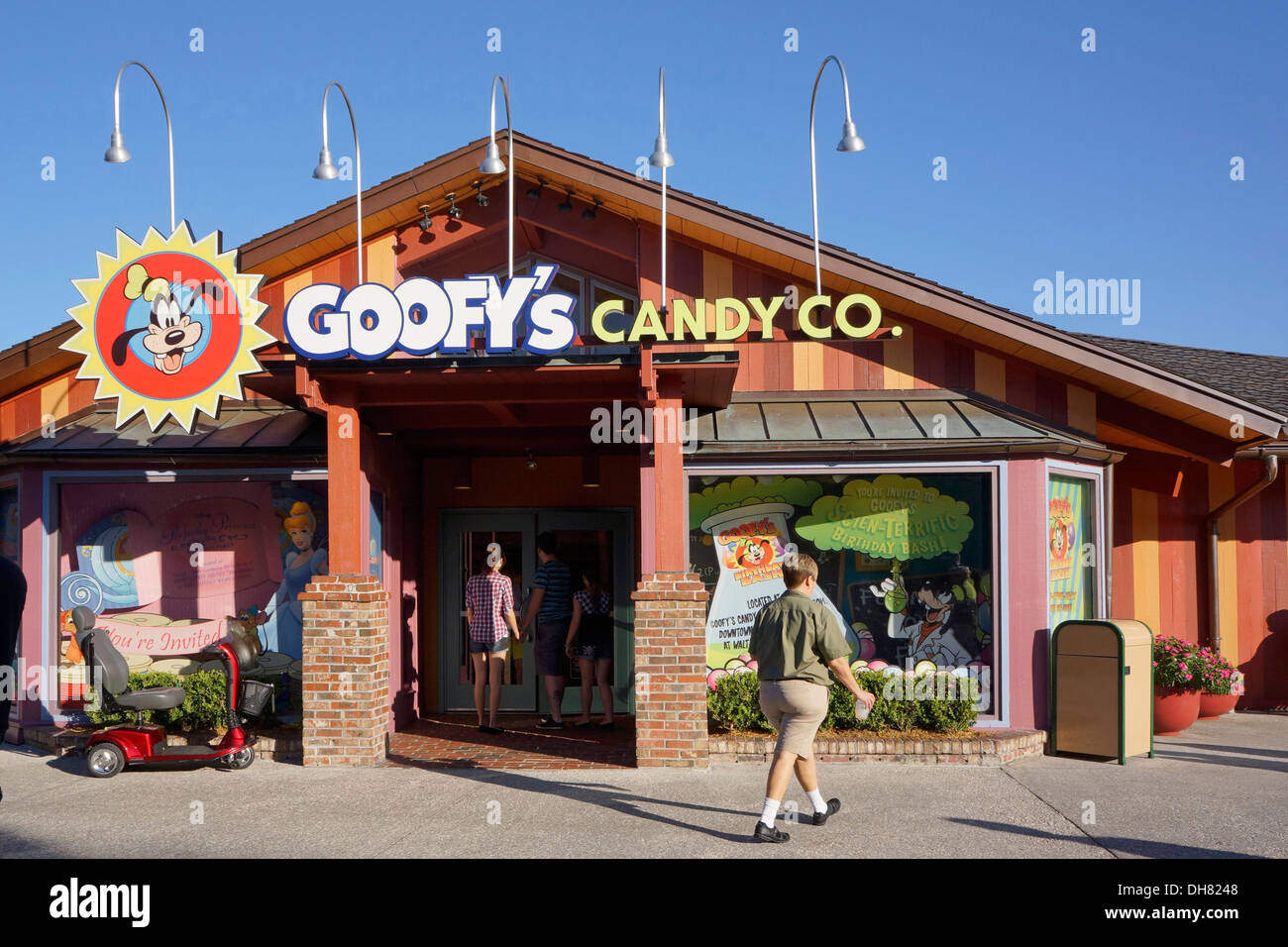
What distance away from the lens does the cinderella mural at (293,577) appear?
11008mm

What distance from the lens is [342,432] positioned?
9414 millimetres

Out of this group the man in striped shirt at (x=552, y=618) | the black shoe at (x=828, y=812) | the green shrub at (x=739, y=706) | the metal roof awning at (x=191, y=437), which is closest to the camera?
the black shoe at (x=828, y=812)

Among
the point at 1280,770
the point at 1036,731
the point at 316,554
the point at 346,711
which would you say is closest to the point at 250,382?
the point at 316,554

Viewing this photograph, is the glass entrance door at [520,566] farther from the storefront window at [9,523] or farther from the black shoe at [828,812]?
the black shoe at [828,812]

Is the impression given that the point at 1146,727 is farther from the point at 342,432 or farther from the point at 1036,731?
the point at 342,432

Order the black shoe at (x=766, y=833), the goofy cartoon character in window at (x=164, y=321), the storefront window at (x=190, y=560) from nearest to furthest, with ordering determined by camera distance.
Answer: the black shoe at (x=766, y=833), the goofy cartoon character in window at (x=164, y=321), the storefront window at (x=190, y=560)

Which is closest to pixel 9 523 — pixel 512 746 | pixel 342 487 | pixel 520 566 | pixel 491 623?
pixel 342 487

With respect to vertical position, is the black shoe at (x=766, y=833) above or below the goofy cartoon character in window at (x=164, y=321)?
below

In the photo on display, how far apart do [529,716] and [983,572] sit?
5.08 meters

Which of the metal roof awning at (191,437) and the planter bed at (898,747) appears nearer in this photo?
the planter bed at (898,747)

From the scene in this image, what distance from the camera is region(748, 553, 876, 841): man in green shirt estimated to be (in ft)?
21.6

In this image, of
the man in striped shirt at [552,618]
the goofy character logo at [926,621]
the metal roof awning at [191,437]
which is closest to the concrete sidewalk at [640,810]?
the goofy character logo at [926,621]

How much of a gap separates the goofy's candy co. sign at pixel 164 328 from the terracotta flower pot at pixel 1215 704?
964cm

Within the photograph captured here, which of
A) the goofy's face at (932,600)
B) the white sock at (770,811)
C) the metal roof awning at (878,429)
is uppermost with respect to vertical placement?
the metal roof awning at (878,429)
